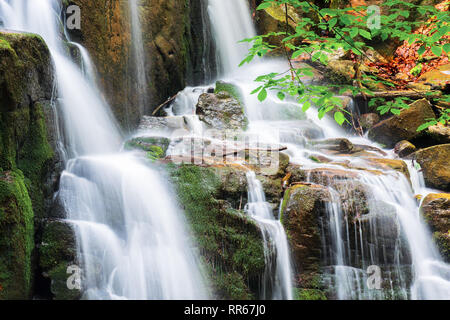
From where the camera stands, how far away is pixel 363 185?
4.75 meters

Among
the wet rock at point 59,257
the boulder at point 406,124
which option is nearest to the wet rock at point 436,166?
the boulder at point 406,124

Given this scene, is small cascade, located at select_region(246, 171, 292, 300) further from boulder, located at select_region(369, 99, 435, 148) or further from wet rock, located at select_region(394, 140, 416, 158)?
boulder, located at select_region(369, 99, 435, 148)

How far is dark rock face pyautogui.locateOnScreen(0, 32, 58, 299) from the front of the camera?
306cm

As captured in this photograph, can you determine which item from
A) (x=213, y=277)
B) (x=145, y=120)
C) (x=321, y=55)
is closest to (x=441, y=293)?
(x=213, y=277)

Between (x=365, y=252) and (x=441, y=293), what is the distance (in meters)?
1.20

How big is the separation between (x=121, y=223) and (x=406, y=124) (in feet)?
22.6

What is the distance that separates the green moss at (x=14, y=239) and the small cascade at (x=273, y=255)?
250 centimetres

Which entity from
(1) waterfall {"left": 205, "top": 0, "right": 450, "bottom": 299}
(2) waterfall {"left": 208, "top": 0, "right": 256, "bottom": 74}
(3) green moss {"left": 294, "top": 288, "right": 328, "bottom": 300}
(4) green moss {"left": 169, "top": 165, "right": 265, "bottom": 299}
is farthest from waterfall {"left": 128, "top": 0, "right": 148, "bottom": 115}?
(3) green moss {"left": 294, "top": 288, "right": 328, "bottom": 300}

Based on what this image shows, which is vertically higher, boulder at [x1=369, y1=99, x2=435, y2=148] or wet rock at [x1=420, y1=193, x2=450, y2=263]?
boulder at [x1=369, y1=99, x2=435, y2=148]

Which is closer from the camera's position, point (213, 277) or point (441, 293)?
point (213, 277)

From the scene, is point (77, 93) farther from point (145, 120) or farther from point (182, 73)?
point (182, 73)

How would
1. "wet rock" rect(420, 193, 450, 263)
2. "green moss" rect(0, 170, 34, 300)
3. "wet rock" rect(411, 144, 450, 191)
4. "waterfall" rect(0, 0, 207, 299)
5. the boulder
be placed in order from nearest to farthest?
1. "green moss" rect(0, 170, 34, 300)
2. "waterfall" rect(0, 0, 207, 299)
3. "wet rock" rect(420, 193, 450, 263)
4. "wet rock" rect(411, 144, 450, 191)
5. the boulder

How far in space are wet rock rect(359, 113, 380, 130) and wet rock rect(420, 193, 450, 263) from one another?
4.26m

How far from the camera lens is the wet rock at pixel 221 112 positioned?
7551mm
